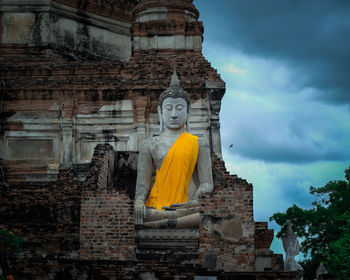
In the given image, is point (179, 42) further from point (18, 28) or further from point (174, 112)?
point (174, 112)

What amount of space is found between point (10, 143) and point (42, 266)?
9.63m

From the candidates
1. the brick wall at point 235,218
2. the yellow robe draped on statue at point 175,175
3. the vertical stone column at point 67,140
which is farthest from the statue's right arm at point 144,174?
the vertical stone column at point 67,140

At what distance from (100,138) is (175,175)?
7192 mm

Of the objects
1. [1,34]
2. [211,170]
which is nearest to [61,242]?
[211,170]

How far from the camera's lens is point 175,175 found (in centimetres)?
1100

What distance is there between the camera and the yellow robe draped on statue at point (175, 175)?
35.9 ft

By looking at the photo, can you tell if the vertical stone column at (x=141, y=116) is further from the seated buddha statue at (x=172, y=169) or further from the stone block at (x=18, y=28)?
the seated buddha statue at (x=172, y=169)

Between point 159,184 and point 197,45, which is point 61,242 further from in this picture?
point 197,45

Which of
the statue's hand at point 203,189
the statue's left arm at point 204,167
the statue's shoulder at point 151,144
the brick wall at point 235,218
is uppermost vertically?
the statue's shoulder at point 151,144

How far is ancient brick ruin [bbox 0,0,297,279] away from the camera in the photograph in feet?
32.7

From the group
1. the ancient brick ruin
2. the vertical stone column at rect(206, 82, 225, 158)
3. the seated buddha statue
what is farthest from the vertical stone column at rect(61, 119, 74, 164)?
the seated buddha statue

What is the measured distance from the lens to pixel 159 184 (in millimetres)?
11078

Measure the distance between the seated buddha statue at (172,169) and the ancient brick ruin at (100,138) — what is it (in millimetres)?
311

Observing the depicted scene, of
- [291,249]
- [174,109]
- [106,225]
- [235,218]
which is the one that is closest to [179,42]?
[291,249]
